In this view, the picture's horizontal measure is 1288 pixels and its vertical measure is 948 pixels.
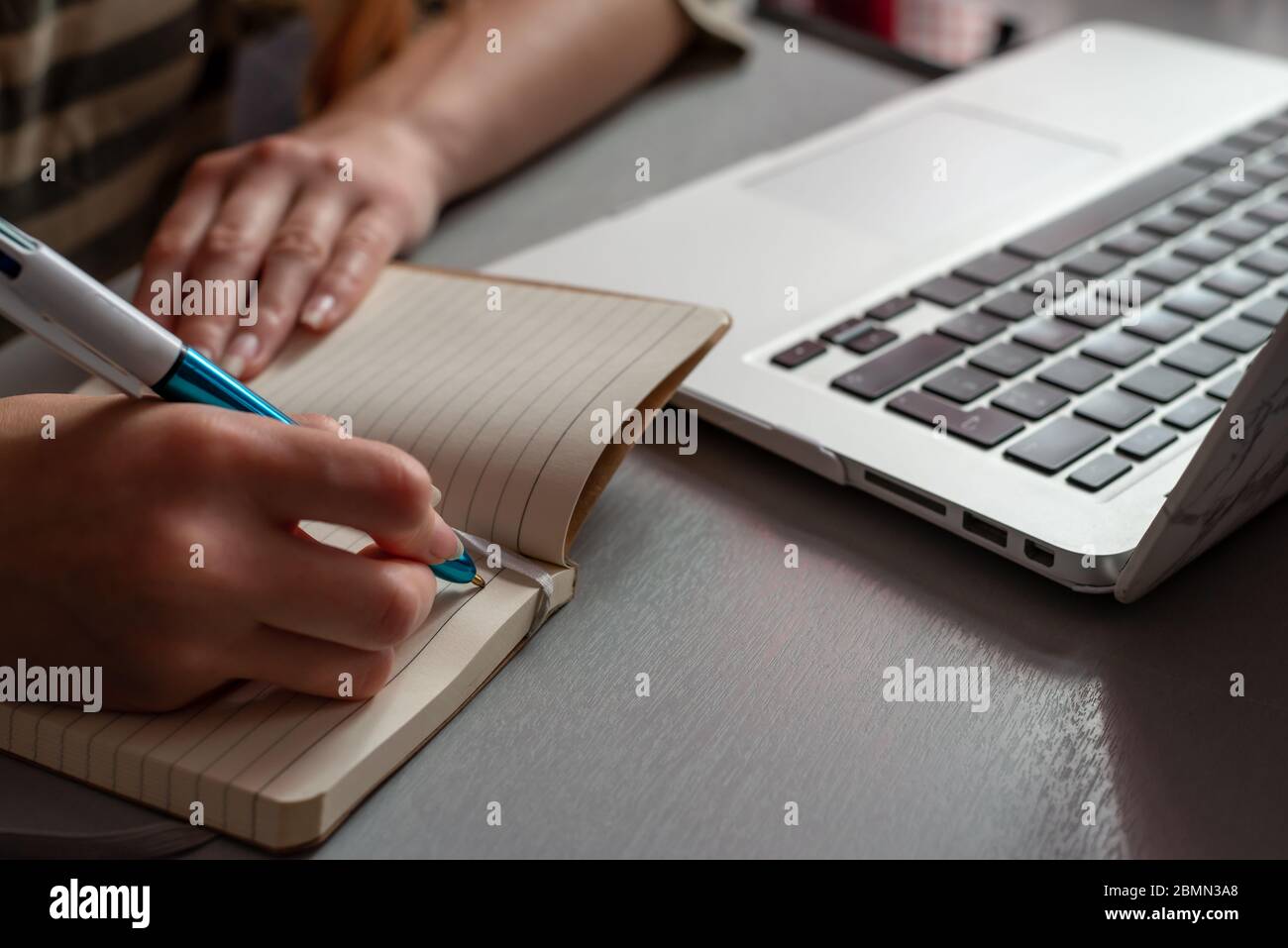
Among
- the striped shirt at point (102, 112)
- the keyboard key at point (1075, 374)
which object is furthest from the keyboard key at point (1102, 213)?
the striped shirt at point (102, 112)

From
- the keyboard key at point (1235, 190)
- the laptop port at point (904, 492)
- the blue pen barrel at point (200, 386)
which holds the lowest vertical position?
the laptop port at point (904, 492)

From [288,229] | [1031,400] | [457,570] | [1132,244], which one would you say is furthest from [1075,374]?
[288,229]

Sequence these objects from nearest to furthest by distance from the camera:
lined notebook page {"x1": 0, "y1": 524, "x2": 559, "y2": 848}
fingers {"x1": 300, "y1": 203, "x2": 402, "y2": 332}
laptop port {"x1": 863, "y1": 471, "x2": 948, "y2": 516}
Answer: lined notebook page {"x1": 0, "y1": 524, "x2": 559, "y2": 848}, laptop port {"x1": 863, "y1": 471, "x2": 948, "y2": 516}, fingers {"x1": 300, "y1": 203, "x2": 402, "y2": 332}

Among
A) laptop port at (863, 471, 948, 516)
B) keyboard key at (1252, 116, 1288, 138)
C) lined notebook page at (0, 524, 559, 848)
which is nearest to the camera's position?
lined notebook page at (0, 524, 559, 848)

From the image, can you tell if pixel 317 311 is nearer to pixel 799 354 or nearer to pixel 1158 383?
pixel 799 354

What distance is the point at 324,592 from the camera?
32 centimetres

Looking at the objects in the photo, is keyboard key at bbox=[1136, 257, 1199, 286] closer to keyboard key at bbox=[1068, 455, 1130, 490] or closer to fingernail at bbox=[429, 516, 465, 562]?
keyboard key at bbox=[1068, 455, 1130, 490]

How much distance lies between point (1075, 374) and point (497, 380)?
0.21m

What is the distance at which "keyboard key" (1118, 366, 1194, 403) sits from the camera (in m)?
0.43

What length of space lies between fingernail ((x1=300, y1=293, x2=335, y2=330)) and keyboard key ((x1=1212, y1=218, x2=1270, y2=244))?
0.40m

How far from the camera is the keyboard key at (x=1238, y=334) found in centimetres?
46

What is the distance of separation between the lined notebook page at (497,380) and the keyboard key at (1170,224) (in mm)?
257

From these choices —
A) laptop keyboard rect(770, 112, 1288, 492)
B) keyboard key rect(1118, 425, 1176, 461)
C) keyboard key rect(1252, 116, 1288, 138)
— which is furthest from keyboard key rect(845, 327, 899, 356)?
keyboard key rect(1252, 116, 1288, 138)

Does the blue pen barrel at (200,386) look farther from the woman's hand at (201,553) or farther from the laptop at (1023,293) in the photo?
the laptop at (1023,293)
